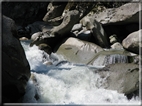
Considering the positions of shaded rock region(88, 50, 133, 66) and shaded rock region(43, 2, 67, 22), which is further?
shaded rock region(43, 2, 67, 22)

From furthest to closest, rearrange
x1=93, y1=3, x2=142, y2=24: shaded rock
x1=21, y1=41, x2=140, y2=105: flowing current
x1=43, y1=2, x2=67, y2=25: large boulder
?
1. x1=43, y1=2, x2=67, y2=25: large boulder
2. x1=93, y1=3, x2=142, y2=24: shaded rock
3. x1=21, y1=41, x2=140, y2=105: flowing current

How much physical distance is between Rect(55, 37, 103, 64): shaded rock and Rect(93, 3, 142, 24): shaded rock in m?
2.54

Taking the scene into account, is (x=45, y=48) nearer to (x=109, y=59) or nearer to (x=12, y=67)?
(x=109, y=59)

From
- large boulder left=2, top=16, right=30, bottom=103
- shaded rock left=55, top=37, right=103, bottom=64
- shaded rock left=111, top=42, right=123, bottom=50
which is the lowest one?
shaded rock left=111, top=42, right=123, bottom=50

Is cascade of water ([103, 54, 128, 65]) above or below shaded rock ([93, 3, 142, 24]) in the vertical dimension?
below

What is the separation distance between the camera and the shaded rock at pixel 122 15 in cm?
1269

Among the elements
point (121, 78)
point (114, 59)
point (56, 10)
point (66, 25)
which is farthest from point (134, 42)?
point (56, 10)

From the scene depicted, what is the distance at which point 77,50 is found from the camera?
1152 cm

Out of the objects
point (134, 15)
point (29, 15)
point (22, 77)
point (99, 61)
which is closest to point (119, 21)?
point (134, 15)

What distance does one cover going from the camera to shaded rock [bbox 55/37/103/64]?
10.8m

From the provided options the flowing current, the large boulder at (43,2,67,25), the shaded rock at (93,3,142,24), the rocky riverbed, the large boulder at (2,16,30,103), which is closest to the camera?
the large boulder at (2,16,30,103)

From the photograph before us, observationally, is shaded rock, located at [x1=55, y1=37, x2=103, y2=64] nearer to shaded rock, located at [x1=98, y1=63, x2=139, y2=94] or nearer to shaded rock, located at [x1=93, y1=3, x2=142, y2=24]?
shaded rock, located at [x1=93, y1=3, x2=142, y2=24]

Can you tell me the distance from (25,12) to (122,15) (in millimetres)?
15769

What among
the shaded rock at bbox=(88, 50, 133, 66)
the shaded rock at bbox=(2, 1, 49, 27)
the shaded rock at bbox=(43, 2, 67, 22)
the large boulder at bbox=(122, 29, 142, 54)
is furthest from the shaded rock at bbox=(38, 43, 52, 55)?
the shaded rock at bbox=(2, 1, 49, 27)
